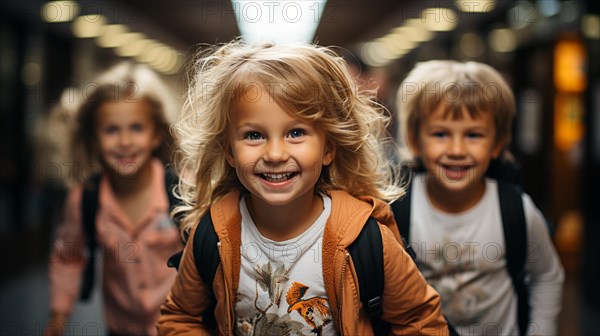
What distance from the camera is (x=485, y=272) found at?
1.78m

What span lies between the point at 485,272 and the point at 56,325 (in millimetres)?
1506

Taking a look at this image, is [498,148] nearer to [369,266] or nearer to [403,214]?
[403,214]

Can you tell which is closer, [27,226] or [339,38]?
[27,226]

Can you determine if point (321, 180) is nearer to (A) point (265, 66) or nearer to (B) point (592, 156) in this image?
(A) point (265, 66)

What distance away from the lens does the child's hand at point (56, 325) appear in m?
2.12

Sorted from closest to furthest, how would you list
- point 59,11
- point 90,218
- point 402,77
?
point 90,218 < point 402,77 < point 59,11

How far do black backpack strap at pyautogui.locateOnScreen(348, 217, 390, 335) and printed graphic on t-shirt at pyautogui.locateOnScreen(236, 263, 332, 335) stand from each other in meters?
0.10

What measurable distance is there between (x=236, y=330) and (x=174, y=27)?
10.3 meters

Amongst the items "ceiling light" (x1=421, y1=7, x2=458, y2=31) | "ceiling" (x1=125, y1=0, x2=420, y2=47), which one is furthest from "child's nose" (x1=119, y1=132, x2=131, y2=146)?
"ceiling light" (x1=421, y1=7, x2=458, y2=31)

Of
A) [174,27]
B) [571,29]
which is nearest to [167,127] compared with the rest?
[571,29]

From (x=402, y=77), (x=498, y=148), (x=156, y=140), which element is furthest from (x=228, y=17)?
(x=498, y=148)

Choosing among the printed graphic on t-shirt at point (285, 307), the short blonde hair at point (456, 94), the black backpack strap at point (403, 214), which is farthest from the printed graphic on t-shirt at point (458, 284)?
the printed graphic on t-shirt at point (285, 307)

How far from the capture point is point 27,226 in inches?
300

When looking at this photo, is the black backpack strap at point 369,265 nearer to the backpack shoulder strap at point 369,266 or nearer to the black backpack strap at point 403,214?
the backpack shoulder strap at point 369,266
